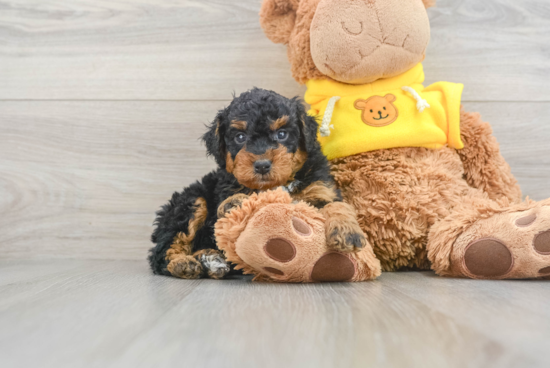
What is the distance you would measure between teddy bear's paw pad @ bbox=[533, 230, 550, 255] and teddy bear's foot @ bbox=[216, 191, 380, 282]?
16.2 inches

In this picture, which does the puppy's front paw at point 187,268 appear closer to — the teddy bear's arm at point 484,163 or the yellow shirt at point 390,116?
the yellow shirt at point 390,116

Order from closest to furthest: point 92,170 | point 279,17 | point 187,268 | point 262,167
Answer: point 262,167 → point 187,268 → point 279,17 → point 92,170

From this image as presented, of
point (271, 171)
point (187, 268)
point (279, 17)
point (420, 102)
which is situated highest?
point (279, 17)

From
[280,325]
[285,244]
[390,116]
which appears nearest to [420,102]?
[390,116]

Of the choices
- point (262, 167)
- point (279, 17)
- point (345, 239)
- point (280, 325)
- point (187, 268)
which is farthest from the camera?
point (279, 17)

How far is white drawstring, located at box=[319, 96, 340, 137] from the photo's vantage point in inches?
59.1

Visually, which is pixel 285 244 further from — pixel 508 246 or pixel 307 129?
pixel 508 246

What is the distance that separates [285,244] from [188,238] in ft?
1.62

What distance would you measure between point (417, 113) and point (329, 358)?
1107 mm

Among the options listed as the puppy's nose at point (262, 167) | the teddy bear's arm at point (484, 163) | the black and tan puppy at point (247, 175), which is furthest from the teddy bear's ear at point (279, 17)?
the teddy bear's arm at point (484, 163)

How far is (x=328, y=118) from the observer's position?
4.98 feet

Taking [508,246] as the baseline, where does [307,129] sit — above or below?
above

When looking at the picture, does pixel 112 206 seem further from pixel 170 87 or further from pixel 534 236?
pixel 534 236

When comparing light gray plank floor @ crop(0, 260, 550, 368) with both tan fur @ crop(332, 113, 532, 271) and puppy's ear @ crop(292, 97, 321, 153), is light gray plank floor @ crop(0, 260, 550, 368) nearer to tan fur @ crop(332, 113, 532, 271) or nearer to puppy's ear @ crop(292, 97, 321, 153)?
tan fur @ crop(332, 113, 532, 271)
